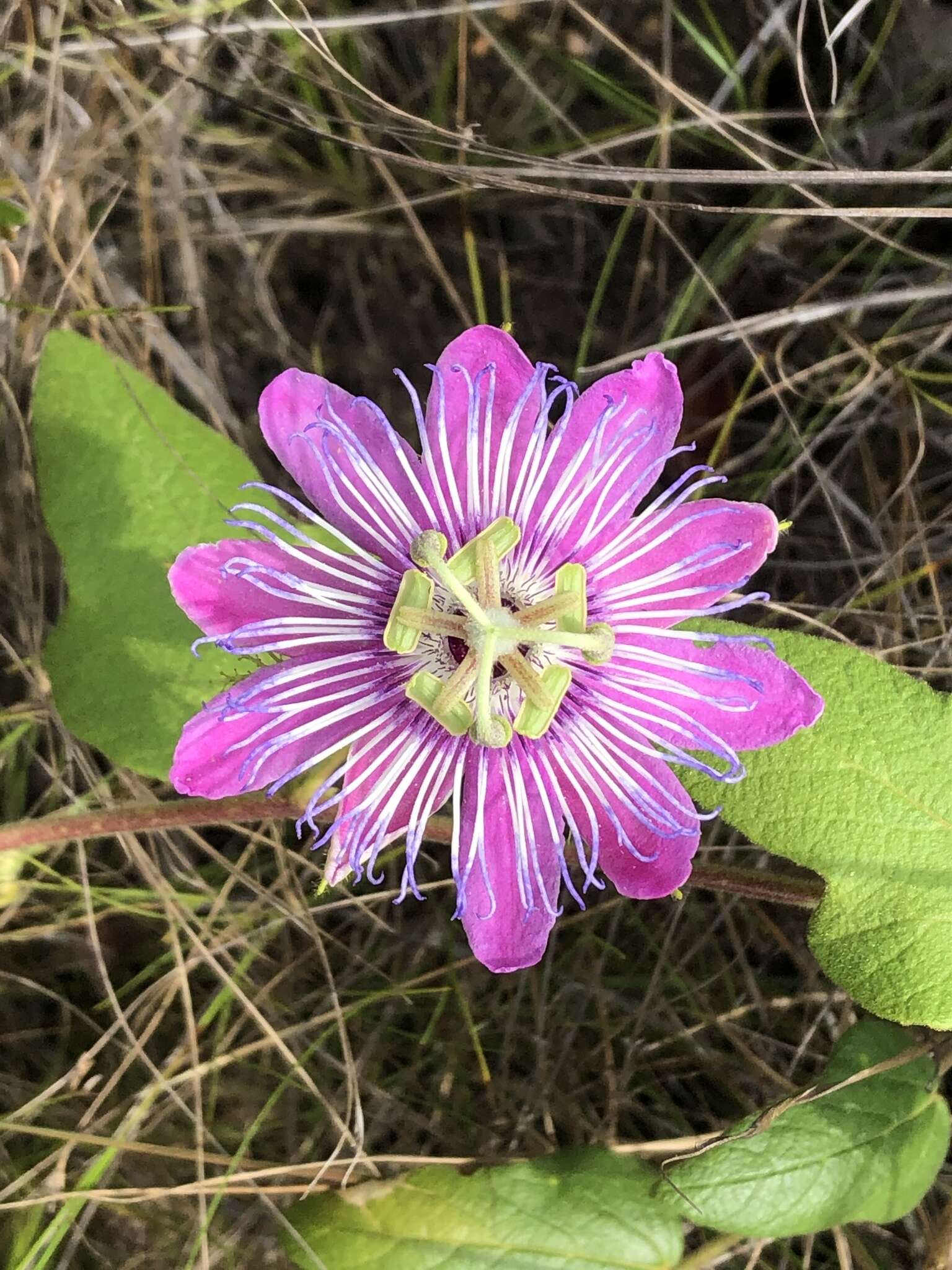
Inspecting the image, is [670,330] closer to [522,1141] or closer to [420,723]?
[420,723]

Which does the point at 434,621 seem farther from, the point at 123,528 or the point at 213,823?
the point at 123,528

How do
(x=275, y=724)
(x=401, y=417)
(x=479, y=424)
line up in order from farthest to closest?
(x=401, y=417)
(x=479, y=424)
(x=275, y=724)

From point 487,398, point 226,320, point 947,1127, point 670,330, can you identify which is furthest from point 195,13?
point 947,1127

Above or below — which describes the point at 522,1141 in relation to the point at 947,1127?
below

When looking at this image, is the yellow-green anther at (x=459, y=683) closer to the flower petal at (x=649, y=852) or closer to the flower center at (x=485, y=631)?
the flower center at (x=485, y=631)

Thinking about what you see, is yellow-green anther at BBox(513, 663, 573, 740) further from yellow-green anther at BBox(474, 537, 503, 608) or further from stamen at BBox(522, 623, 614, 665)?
yellow-green anther at BBox(474, 537, 503, 608)

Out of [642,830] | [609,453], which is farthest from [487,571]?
[642,830]
